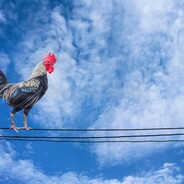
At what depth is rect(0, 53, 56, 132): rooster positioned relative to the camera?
8.79m

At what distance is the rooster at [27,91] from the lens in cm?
879

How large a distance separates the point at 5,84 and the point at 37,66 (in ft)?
4.00

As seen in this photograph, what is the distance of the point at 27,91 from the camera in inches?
343

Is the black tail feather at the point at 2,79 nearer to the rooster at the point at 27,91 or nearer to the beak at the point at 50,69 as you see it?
the rooster at the point at 27,91

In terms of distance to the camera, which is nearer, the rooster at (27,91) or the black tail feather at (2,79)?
the rooster at (27,91)

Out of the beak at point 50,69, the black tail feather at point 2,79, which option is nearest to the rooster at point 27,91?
the beak at point 50,69

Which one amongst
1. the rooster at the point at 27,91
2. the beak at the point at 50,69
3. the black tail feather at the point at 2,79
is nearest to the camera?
the rooster at the point at 27,91

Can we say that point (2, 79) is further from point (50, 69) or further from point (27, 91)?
point (27, 91)

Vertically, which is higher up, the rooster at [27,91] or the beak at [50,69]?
the beak at [50,69]

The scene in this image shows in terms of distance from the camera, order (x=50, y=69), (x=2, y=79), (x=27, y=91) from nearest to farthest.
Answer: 1. (x=27, y=91)
2. (x=50, y=69)
3. (x=2, y=79)

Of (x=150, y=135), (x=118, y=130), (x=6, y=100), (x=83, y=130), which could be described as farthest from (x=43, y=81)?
(x=150, y=135)

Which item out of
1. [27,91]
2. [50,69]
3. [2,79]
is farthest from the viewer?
[2,79]

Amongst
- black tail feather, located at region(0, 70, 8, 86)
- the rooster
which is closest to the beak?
the rooster

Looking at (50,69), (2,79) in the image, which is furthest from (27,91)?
(2,79)
